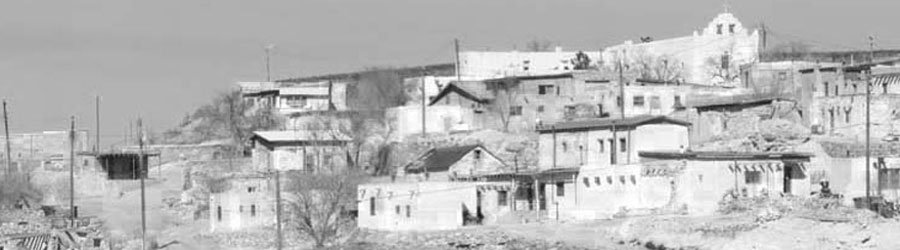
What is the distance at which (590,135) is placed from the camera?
2149 inches

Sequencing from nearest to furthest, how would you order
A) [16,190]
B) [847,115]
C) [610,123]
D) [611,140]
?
1. [611,140]
2. [610,123]
3. [847,115]
4. [16,190]

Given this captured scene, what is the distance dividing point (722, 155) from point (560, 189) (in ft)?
13.9

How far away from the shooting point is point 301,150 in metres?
63.2

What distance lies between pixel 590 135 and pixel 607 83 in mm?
10887

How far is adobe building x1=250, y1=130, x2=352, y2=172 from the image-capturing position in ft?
204

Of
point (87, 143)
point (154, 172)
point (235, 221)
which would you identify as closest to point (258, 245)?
point (235, 221)

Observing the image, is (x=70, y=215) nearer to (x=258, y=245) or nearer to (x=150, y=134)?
(x=258, y=245)

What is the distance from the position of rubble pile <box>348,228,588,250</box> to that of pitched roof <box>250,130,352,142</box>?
12370 mm

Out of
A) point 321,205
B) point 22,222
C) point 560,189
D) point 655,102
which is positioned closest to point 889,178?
point 560,189

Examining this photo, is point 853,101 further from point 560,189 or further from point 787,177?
point 560,189

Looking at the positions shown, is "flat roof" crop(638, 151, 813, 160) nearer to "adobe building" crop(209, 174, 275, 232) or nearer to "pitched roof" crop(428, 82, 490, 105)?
"adobe building" crop(209, 174, 275, 232)

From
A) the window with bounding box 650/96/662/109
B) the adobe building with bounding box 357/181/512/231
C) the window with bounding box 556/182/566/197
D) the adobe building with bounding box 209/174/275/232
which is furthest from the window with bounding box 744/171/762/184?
the window with bounding box 650/96/662/109

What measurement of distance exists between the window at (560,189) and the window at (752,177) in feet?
14.3

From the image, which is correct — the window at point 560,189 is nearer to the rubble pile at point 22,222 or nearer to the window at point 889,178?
the window at point 889,178
